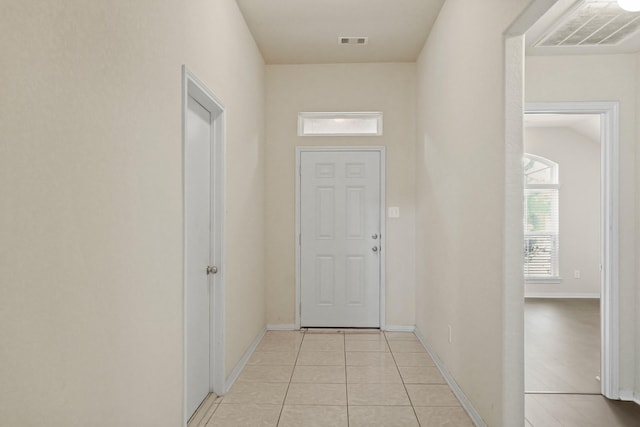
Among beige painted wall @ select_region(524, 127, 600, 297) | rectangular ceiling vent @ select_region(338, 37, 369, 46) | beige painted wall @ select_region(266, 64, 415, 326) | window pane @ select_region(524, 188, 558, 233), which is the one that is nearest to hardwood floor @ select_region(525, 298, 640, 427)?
beige painted wall @ select_region(524, 127, 600, 297)

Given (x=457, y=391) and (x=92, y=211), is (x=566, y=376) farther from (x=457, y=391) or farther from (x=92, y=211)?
(x=92, y=211)

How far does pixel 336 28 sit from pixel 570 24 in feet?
6.42

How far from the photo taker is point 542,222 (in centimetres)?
730

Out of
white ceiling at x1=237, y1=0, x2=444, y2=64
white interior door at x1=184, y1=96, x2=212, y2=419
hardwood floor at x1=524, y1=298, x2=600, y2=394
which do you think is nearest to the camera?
white interior door at x1=184, y1=96, x2=212, y2=419

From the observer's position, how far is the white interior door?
261 centimetres

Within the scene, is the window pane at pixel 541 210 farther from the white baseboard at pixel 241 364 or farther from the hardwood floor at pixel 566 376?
the white baseboard at pixel 241 364

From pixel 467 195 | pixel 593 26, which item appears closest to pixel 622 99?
pixel 593 26

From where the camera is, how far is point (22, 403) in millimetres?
1101

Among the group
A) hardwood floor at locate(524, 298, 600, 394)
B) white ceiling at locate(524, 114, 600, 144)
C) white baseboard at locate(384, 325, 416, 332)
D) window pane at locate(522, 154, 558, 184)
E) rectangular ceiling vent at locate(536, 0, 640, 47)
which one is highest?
white ceiling at locate(524, 114, 600, 144)

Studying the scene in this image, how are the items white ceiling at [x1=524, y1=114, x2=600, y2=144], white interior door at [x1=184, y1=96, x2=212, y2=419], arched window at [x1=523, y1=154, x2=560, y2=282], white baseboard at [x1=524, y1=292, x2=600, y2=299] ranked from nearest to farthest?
white interior door at [x1=184, y1=96, x2=212, y2=419] → white ceiling at [x1=524, y1=114, x2=600, y2=144] → white baseboard at [x1=524, y1=292, x2=600, y2=299] → arched window at [x1=523, y1=154, x2=560, y2=282]

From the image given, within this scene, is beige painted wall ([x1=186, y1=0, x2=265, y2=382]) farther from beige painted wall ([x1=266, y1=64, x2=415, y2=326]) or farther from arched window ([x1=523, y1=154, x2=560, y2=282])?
arched window ([x1=523, y1=154, x2=560, y2=282])

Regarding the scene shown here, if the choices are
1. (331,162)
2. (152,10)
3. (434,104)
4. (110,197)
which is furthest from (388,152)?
(110,197)

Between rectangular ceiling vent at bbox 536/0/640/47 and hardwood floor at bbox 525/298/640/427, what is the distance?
2512 millimetres

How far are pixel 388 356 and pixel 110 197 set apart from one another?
3.14 metres
